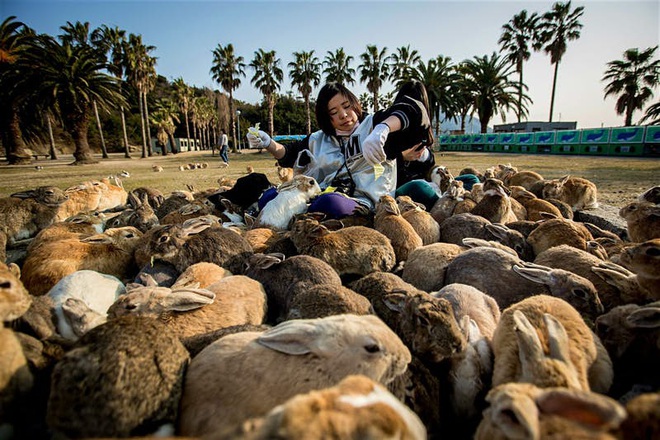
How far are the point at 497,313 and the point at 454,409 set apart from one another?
0.86 meters

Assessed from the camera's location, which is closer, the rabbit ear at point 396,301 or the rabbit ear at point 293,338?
the rabbit ear at point 293,338

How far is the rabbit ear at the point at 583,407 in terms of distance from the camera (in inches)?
36.7

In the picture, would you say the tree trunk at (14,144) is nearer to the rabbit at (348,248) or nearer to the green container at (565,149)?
the rabbit at (348,248)

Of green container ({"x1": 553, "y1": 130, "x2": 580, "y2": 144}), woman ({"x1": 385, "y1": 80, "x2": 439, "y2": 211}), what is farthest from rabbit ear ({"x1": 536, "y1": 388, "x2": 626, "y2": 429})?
green container ({"x1": 553, "y1": 130, "x2": 580, "y2": 144})

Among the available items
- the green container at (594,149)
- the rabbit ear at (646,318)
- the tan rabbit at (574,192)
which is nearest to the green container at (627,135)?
the green container at (594,149)

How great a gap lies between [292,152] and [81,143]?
32775 millimetres

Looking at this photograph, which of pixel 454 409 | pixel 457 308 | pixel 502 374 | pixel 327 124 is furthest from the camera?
pixel 327 124

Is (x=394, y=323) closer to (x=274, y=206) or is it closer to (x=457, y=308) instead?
(x=457, y=308)

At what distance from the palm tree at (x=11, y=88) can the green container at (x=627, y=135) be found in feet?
156

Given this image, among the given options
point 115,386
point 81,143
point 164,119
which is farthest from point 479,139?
point 164,119

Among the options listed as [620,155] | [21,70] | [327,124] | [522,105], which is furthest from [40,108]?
[522,105]

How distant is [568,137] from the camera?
26.5m

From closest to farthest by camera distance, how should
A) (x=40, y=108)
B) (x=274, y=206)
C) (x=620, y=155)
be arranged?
1. (x=274, y=206)
2. (x=620, y=155)
3. (x=40, y=108)

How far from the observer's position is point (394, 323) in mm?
2207
